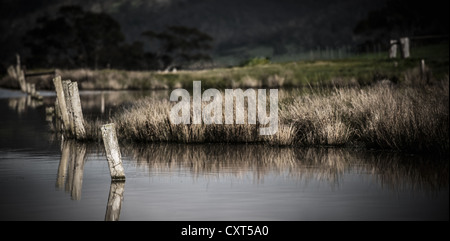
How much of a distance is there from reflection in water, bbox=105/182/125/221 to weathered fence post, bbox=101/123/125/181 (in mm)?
386

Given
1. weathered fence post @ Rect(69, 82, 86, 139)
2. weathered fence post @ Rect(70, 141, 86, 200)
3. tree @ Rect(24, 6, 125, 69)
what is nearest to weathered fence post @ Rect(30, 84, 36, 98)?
weathered fence post @ Rect(69, 82, 86, 139)

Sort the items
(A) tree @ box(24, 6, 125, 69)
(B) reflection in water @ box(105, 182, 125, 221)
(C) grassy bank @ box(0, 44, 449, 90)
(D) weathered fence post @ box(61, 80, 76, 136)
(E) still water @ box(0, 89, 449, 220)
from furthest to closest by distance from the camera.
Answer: (A) tree @ box(24, 6, 125, 69) → (C) grassy bank @ box(0, 44, 449, 90) → (D) weathered fence post @ box(61, 80, 76, 136) → (E) still water @ box(0, 89, 449, 220) → (B) reflection in water @ box(105, 182, 125, 221)

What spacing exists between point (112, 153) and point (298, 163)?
4.53m

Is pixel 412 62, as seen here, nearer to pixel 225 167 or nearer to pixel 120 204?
pixel 225 167

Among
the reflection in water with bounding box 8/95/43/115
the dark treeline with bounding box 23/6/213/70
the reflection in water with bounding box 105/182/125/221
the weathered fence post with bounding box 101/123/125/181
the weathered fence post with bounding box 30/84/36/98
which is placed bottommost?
the reflection in water with bounding box 105/182/125/221

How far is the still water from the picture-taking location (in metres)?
13.8

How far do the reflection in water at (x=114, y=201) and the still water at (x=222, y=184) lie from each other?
0.06ft

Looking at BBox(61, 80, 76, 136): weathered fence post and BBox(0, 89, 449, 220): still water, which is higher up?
BBox(61, 80, 76, 136): weathered fence post

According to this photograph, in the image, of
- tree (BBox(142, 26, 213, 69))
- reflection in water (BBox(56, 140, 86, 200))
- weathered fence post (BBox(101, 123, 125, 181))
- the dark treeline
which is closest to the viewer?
reflection in water (BBox(56, 140, 86, 200))

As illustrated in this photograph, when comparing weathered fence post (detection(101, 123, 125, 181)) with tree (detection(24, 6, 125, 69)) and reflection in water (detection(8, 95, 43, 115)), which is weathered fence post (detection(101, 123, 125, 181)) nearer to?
reflection in water (detection(8, 95, 43, 115))

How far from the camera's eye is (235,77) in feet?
211

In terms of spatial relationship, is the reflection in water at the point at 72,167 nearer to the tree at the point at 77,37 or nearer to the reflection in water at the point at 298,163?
the reflection in water at the point at 298,163

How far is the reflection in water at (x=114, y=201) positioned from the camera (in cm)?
1350
